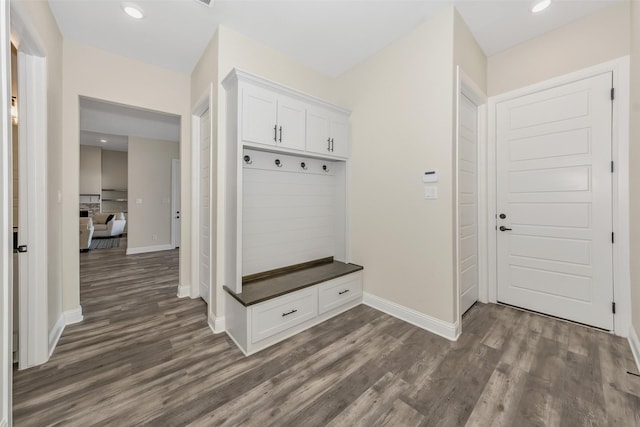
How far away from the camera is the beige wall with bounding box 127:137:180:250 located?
227 inches

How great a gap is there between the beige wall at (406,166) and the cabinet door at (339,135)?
3.8 inches

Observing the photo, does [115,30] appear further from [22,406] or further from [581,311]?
[581,311]

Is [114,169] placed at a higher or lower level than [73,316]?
higher

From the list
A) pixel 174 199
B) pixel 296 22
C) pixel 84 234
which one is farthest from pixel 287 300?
pixel 84 234

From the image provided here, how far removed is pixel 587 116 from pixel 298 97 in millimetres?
2694

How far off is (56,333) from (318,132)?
302 centimetres

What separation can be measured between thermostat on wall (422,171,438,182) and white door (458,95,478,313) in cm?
36

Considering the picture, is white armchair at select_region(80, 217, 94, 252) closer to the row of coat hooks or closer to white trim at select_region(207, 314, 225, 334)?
white trim at select_region(207, 314, 225, 334)

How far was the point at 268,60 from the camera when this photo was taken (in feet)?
8.75

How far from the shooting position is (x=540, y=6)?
2.10m

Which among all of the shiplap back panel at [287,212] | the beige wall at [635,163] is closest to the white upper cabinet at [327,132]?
the shiplap back panel at [287,212]

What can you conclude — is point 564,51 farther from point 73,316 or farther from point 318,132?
point 73,316

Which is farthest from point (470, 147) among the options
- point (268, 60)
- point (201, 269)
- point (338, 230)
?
point (201, 269)

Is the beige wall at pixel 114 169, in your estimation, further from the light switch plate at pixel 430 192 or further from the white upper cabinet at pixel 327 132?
the light switch plate at pixel 430 192
